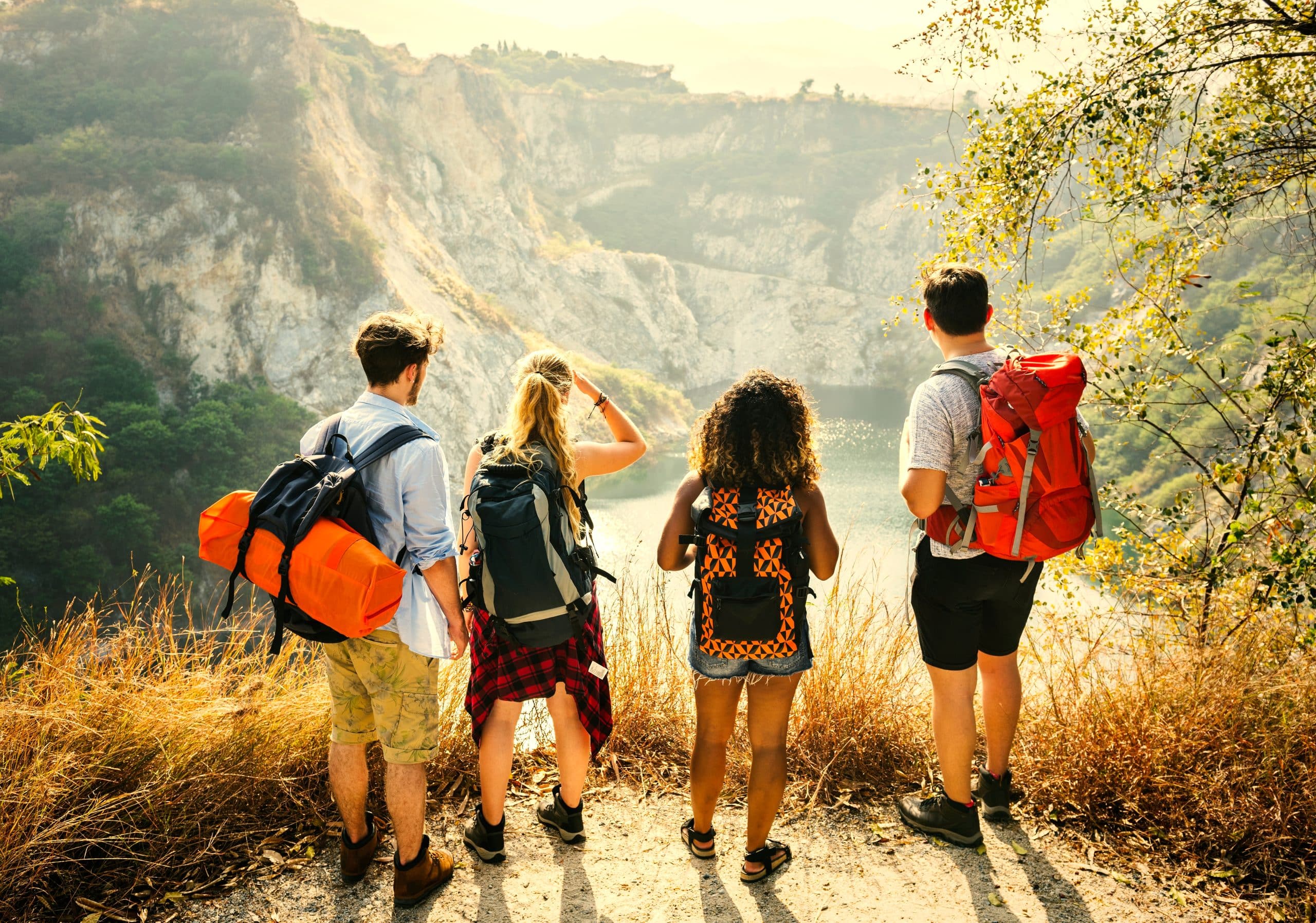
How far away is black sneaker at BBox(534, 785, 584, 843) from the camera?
2.36 m

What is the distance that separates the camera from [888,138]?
9888 centimetres

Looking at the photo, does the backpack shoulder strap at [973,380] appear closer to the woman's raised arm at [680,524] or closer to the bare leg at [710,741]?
the woman's raised arm at [680,524]

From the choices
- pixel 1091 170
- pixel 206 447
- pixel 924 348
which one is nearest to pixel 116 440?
pixel 206 447

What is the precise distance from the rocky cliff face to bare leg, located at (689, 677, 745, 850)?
249 cm

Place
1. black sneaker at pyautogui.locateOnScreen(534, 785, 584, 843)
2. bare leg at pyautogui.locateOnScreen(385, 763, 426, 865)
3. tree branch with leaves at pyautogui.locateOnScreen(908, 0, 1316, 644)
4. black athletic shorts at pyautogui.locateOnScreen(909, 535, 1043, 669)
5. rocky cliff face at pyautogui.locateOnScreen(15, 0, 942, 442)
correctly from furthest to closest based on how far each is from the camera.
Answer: rocky cliff face at pyautogui.locateOnScreen(15, 0, 942, 442)
tree branch with leaves at pyautogui.locateOnScreen(908, 0, 1316, 644)
black sneaker at pyautogui.locateOnScreen(534, 785, 584, 843)
black athletic shorts at pyautogui.locateOnScreen(909, 535, 1043, 669)
bare leg at pyautogui.locateOnScreen(385, 763, 426, 865)

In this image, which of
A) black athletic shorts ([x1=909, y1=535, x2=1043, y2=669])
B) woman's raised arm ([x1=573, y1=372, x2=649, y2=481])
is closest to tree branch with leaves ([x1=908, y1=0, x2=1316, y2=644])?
black athletic shorts ([x1=909, y1=535, x2=1043, y2=669])

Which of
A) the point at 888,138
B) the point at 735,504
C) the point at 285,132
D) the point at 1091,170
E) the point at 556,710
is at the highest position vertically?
the point at 888,138

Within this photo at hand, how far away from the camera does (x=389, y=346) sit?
Answer: 1.96 metres

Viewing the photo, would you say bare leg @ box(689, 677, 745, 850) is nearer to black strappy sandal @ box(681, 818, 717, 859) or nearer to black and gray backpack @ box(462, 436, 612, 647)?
black strappy sandal @ box(681, 818, 717, 859)

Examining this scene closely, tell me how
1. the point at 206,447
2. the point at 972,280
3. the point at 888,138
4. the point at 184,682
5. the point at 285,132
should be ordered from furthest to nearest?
the point at 888,138, the point at 285,132, the point at 206,447, the point at 184,682, the point at 972,280

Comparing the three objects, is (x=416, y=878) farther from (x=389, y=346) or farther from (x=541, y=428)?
(x=389, y=346)

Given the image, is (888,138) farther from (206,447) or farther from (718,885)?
(718,885)

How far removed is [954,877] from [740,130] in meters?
108

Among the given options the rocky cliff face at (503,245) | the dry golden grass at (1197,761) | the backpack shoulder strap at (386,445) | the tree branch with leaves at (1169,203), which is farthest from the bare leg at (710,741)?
the rocky cliff face at (503,245)
